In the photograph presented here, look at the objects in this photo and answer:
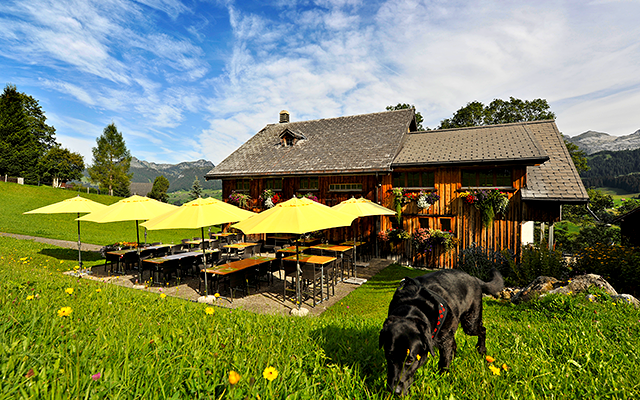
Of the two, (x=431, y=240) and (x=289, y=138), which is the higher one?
(x=289, y=138)

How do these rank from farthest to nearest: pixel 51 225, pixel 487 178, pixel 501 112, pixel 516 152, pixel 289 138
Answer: pixel 501 112, pixel 51 225, pixel 289 138, pixel 487 178, pixel 516 152

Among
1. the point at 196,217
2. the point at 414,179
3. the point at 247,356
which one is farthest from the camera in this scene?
the point at 414,179

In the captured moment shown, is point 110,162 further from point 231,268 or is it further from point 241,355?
point 241,355

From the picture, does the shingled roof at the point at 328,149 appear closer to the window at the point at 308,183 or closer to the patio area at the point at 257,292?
the window at the point at 308,183

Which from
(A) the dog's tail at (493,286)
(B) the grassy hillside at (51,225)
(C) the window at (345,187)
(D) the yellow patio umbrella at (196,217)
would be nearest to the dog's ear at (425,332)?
(A) the dog's tail at (493,286)

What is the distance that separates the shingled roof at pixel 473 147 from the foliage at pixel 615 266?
12.3ft

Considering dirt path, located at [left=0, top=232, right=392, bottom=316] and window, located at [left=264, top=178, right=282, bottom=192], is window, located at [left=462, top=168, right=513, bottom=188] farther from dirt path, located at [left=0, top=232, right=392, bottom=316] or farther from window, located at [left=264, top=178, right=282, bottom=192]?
window, located at [left=264, top=178, right=282, bottom=192]

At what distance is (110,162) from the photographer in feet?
180

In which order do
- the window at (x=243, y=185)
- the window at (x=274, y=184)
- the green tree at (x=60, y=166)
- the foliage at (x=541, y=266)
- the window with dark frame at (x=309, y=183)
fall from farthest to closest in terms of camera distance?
the green tree at (x=60, y=166) < the window at (x=243, y=185) < the window at (x=274, y=184) < the window with dark frame at (x=309, y=183) < the foliage at (x=541, y=266)

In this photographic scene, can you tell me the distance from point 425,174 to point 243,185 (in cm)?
1106

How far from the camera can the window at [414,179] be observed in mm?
13164

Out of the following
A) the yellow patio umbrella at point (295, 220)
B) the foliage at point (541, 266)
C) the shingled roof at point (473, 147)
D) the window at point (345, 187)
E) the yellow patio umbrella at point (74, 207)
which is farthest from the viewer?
the window at point (345, 187)

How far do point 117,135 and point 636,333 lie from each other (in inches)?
2771

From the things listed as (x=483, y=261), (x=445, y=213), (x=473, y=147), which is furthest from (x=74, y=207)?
(x=473, y=147)
